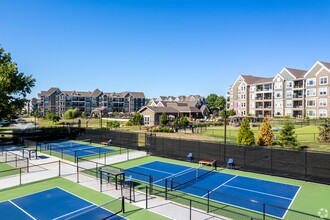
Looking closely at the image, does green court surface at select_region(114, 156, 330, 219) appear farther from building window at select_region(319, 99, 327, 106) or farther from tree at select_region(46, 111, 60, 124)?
tree at select_region(46, 111, 60, 124)

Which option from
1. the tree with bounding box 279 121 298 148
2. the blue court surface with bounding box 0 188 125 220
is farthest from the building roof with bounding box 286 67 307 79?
the blue court surface with bounding box 0 188 125 220

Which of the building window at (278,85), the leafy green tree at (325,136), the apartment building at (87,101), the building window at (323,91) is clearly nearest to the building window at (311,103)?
the building window at (323,91)

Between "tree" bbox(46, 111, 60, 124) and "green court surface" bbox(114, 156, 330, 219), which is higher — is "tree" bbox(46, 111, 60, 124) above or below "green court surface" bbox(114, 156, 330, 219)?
above

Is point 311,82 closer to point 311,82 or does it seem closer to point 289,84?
point 311,82

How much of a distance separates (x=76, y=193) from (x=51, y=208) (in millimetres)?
2198

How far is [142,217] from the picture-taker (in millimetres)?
11875

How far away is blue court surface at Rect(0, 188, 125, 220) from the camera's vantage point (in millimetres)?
12084

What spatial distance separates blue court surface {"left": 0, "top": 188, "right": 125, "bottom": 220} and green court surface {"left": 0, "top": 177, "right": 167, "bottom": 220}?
0.51m

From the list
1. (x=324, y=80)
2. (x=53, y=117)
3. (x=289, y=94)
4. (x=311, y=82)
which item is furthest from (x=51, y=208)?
(x=289, y=94)

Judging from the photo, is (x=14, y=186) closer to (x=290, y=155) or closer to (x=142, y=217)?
(x=142, y=217)

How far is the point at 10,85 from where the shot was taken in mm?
34812

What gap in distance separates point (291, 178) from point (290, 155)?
1.77 meters

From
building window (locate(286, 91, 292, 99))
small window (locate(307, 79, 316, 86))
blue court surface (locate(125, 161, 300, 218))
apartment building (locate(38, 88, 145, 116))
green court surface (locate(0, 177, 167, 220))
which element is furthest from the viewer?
apartment building (locate(38, 88, 145, 116))

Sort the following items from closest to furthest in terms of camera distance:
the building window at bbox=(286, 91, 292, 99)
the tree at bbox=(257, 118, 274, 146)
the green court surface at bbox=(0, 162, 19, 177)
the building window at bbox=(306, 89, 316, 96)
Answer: the green court surface at bbox=(0, 162, 19, 177) < the tree at bbox=(257, 118, 274, 146) < the building window at bbox=(306, 89, 316, 96) < the building window at bbox=(286, 91, 292, 99)
